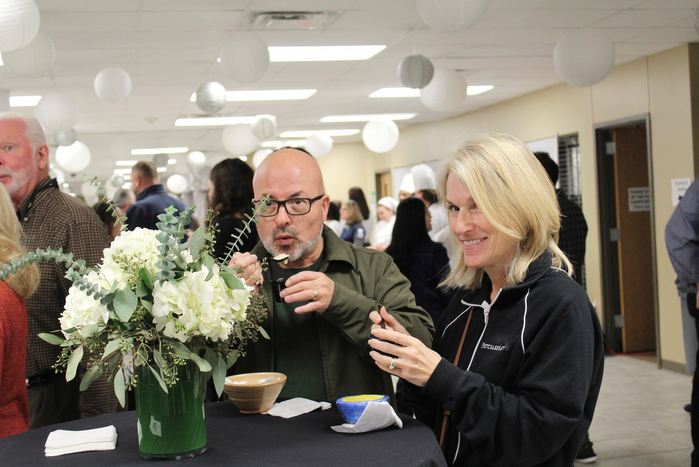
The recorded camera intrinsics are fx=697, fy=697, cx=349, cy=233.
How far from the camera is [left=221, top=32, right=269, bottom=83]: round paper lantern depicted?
16.0 feet

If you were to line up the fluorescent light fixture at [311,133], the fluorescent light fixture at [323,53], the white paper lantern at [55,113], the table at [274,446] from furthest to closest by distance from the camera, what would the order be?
the fluorescent light fixture at [311,133], the fluorescent light fixture at [323,53], the white paper lantern at [55,113], the table at [274,446]

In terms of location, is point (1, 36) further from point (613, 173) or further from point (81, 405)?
point (613, 173)

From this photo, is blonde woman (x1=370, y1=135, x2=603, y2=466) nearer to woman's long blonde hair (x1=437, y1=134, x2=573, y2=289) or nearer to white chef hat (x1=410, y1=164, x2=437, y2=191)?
woman's long blonde hair (x1=437, y1=134, x2=573, y2=289)

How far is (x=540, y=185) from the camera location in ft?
5.30

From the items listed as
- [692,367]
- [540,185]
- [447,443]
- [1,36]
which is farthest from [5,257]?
[692,367]

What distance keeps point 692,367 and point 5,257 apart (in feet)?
11.3

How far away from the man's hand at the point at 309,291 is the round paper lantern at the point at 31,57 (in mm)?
3413

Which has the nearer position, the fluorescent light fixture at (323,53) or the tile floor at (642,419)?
the tile floor at (642,419)

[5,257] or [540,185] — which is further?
[5,257]

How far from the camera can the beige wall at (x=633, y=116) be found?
6227mm

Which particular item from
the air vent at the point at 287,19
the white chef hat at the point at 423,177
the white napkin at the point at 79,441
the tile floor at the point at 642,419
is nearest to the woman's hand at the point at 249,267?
the white napkin at the point at 79,441

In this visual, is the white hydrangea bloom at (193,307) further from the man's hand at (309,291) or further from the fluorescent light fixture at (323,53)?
the fluorescent light fixture at (323,53)

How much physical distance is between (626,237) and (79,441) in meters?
6.75

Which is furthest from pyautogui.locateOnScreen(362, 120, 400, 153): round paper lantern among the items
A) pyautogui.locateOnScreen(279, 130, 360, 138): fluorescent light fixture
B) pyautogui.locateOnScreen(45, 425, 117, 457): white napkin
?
pyautogui.locateOnScreen(45, 425, 117, 457): white napkin
